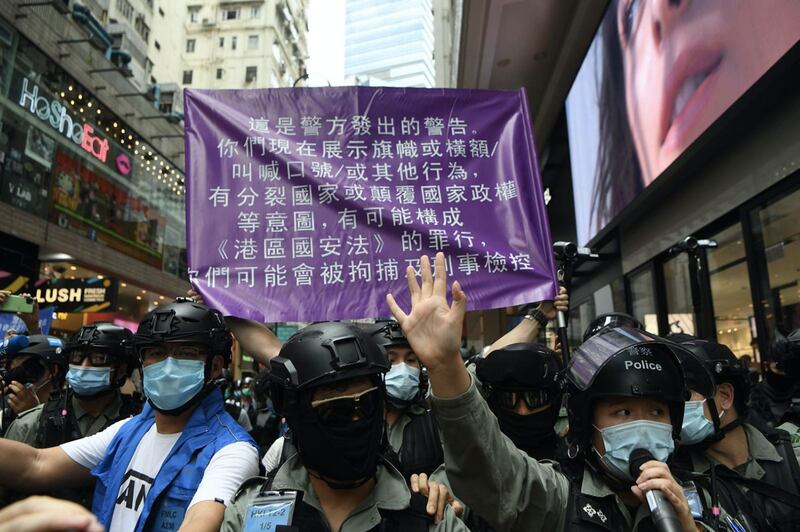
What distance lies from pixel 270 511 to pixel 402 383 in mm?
1736

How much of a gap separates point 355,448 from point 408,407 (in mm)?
1694

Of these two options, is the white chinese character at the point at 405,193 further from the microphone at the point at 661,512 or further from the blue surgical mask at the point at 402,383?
the microphone at the point at 661,512

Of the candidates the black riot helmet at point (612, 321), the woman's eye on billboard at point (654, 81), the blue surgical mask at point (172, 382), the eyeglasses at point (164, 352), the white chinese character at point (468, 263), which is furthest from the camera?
the woman's eye on billboard at point (654, 81)

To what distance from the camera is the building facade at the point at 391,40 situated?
392ft

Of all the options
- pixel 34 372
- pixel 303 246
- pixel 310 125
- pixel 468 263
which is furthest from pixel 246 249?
pixel 34 372

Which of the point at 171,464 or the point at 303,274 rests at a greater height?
the point at 303,274

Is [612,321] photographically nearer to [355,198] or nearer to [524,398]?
[524,398]

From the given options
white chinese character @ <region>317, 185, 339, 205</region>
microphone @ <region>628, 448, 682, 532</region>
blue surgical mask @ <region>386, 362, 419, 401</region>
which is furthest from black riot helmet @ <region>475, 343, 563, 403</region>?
white chinese character @ <region>317, 185, 339, 205</region>

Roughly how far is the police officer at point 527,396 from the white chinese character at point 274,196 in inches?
63.0

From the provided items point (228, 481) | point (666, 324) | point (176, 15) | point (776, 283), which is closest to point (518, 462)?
point (228, 481)

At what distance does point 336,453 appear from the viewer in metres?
1.91

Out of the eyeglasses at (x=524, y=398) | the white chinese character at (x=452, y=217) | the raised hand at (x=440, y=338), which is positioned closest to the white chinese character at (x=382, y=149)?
the white chinese character at (x=452, y=217)

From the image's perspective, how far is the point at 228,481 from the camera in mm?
2211

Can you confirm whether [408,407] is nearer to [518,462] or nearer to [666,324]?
[518,462]
